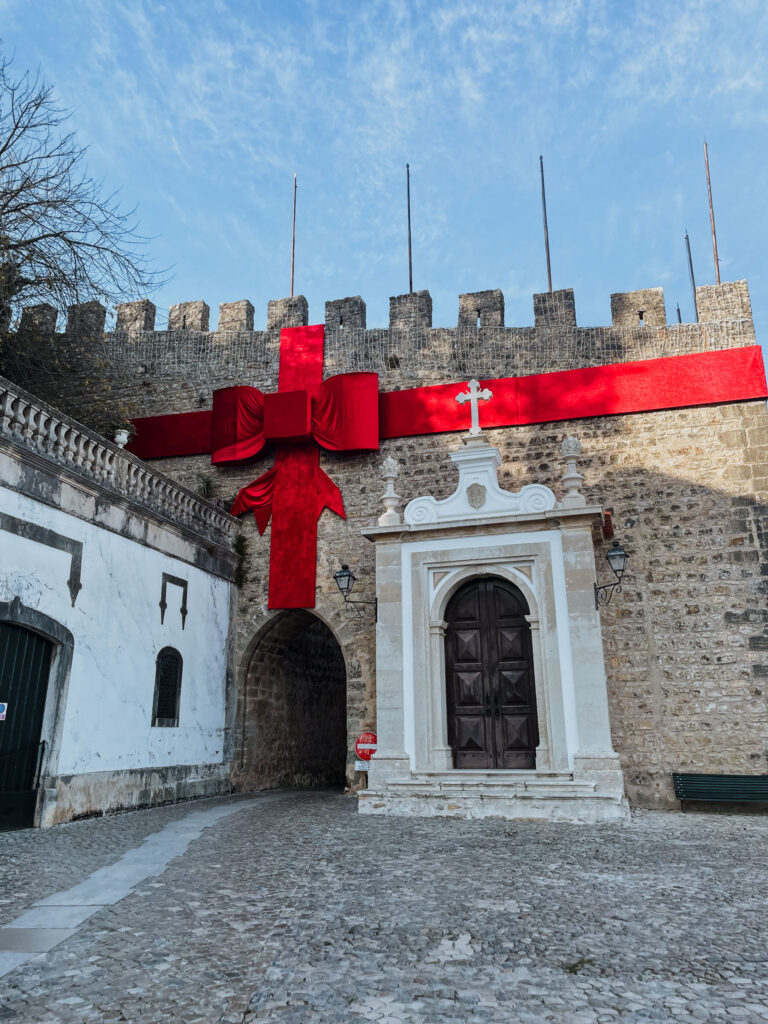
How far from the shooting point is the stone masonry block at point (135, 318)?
1448 centimetres

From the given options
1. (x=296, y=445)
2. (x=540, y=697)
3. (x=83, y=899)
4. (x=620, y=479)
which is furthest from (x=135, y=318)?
(x=83, y=899)

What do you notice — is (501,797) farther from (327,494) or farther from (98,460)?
(98,460)

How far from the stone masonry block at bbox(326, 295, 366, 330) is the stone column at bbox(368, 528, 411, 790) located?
4.97 meters

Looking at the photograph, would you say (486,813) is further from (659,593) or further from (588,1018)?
(588,1018)

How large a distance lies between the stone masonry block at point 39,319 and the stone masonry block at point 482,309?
6.68 meters

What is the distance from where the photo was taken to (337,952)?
3523mm

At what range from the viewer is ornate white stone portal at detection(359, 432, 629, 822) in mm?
8570

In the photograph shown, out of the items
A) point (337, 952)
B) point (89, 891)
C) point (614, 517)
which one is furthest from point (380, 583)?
point (337, 952)

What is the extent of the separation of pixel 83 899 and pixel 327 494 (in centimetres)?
860

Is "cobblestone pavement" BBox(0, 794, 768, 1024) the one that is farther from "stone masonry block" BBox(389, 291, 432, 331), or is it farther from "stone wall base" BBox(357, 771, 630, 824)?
"stone masonry block" BBox(389, 291, 432, 331)

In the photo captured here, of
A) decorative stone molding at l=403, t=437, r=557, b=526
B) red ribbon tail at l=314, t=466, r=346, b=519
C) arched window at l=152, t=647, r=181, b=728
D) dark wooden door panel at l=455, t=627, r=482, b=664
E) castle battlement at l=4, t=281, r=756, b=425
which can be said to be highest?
castle battlement at l=4, t=281, r=756, b=425

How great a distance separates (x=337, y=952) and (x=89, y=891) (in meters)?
2.14

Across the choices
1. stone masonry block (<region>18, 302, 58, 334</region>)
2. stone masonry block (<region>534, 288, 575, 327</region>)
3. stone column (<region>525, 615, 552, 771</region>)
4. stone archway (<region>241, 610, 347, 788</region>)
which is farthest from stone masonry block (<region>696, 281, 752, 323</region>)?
stone masonry block (<region>18, 302, 58, 334</region>)

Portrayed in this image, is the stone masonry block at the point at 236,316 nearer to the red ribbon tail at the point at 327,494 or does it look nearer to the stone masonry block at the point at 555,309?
the red ribbon tail at the point at 327,494
